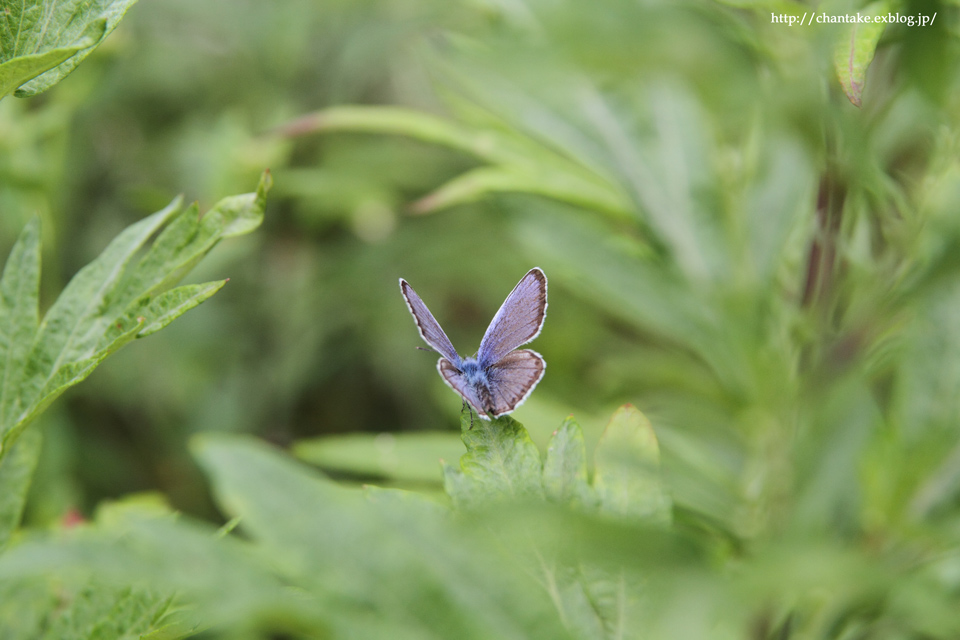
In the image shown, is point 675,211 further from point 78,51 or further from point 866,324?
point 78,51

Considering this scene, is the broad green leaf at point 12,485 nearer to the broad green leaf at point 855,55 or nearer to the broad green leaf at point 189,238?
the broad green leaf at point 189,238

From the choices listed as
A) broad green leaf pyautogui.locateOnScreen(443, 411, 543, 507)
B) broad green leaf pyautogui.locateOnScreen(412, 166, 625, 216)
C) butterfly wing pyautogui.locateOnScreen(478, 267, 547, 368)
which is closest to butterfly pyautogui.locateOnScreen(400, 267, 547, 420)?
butterfly wing pyautogui.locateOnScreen(478, 267, 547, 368)

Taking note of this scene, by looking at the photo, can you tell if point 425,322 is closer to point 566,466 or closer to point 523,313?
point 523,313

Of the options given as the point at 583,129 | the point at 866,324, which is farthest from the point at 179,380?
the point at 866,324

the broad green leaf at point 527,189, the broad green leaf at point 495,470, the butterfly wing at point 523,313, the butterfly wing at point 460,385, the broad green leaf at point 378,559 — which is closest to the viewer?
the broad green leaf at point 378,559

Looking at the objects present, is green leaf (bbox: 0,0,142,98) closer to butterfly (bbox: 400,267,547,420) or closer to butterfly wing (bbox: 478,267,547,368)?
butterfly (bbox: 400,267,547,420)

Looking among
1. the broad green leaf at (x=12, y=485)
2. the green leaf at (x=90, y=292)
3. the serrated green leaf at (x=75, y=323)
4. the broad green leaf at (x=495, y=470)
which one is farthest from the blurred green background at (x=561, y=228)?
the broad green leaf at (x=12, y=485)
